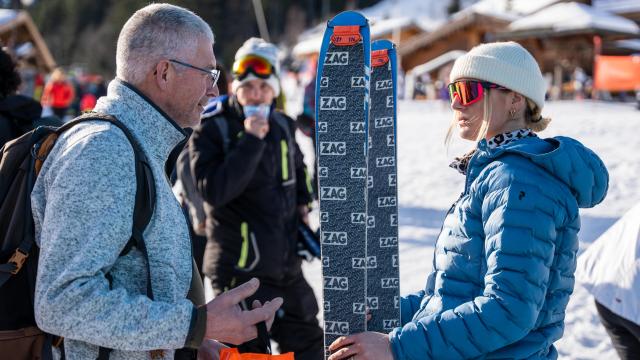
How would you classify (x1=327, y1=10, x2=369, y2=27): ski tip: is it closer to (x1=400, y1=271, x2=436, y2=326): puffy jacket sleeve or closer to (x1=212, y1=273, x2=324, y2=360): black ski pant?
(x1=400, y1=271, x2=436, y2=326): puffy jacket sleeve

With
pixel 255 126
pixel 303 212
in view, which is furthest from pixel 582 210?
pixel 255 126

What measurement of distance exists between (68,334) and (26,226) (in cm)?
33

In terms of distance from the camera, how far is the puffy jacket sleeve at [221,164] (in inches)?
138

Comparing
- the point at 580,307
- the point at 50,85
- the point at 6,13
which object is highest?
the point at 6,13

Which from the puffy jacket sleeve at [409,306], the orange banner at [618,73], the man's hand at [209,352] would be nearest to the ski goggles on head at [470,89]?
the puffy jacket sleeve at [409,306]

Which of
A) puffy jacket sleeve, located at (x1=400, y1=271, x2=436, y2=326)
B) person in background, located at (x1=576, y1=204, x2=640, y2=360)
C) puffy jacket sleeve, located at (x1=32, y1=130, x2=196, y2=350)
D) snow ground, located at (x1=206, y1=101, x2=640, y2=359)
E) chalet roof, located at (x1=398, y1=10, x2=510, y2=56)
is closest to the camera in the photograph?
puffy jacket sleeve, located at (x1=32, y1=130, x2=196, y2=350)

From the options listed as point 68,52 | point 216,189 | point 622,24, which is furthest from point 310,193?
point 68,52

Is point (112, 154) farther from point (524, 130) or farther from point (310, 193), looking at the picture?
point (310, 193)

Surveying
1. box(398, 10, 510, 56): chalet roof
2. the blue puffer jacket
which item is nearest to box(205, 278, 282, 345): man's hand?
the blue puffer jacket

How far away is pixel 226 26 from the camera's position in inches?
2291

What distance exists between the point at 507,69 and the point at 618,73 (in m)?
19.0

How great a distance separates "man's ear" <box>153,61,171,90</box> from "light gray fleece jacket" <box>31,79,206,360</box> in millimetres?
156

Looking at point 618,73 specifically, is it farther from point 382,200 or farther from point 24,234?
point 24,234

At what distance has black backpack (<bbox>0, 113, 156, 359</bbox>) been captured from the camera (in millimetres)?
1746
